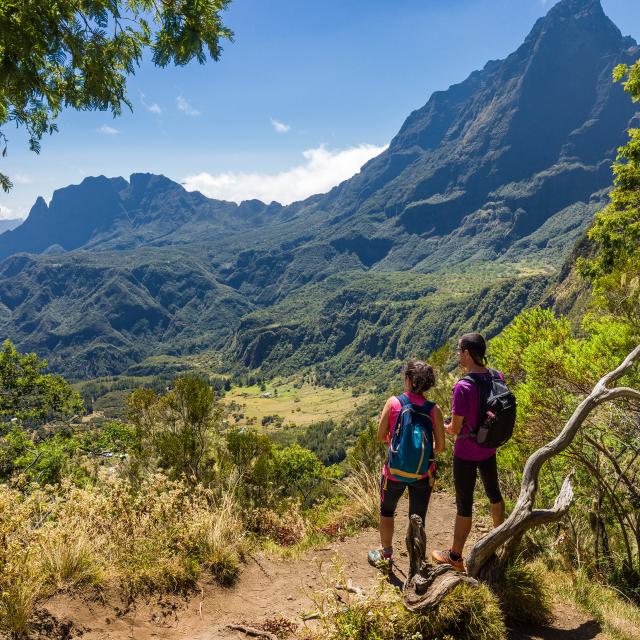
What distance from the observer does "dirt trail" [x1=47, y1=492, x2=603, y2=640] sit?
146 inches

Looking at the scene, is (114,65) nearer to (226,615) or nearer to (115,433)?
(226,615)

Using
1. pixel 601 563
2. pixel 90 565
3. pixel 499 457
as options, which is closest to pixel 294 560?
pixel 90 565

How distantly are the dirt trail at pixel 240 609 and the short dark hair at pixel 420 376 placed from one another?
178cm

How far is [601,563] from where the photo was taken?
5.67 meters

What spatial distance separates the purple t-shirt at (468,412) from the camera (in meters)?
4.45

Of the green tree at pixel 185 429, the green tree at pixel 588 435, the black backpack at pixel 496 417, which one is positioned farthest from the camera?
the green tree at pixel 185 429

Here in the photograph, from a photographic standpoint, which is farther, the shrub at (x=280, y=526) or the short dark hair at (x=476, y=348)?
the shrub at (x=280, y=526)

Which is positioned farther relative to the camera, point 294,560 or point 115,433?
point 115,433

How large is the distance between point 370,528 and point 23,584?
16.8 feet

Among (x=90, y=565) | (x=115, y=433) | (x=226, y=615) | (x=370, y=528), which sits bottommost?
(x=115, y=433)

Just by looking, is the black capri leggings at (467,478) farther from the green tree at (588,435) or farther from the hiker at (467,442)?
the green tree at (588,435)

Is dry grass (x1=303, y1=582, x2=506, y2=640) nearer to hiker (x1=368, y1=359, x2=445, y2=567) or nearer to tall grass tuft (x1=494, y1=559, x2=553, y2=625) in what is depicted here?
tall grass tuft (x1=494, y1=559, x2=553, y2=625)

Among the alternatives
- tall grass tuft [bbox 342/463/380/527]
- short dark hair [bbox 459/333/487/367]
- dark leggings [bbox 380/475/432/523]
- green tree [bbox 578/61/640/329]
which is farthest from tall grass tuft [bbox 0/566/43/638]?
green tree [bbox 578/61/640/329]

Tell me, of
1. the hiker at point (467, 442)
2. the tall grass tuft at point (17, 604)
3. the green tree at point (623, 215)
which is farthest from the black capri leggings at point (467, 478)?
the green tree at point (623, 215)
